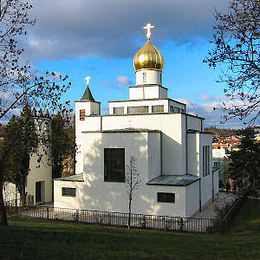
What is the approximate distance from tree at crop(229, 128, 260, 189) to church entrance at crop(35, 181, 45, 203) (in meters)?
17.0

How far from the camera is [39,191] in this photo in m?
29.9

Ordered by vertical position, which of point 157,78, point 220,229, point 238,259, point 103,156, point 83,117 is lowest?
point 220,229

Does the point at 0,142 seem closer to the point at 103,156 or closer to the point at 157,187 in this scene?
the point at 103,156

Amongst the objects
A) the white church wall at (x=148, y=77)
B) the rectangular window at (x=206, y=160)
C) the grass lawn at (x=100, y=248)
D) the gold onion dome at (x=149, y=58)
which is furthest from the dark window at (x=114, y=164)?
the grass lawn at (x=100, y=248)

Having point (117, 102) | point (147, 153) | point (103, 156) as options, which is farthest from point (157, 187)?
point (117, 102)

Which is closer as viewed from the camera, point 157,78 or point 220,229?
point 220,229

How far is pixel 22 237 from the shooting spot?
1031 centimetres

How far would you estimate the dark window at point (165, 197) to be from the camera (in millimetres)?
22297

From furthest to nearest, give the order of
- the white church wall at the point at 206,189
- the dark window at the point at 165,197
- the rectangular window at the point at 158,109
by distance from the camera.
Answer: the rectangular window at the point at 158,109 → the white church wall at the point at 206,189 → the dark window at the point at 165,197

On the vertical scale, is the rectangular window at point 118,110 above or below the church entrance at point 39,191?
above

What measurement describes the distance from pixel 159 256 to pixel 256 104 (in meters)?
4.56

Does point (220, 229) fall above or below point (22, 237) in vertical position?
below

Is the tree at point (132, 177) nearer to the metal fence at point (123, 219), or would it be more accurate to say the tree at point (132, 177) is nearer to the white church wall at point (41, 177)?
the metal fence at point (123, 219)

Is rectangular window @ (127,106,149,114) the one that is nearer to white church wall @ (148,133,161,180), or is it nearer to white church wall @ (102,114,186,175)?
white church wall @ (102,114,186,175)
